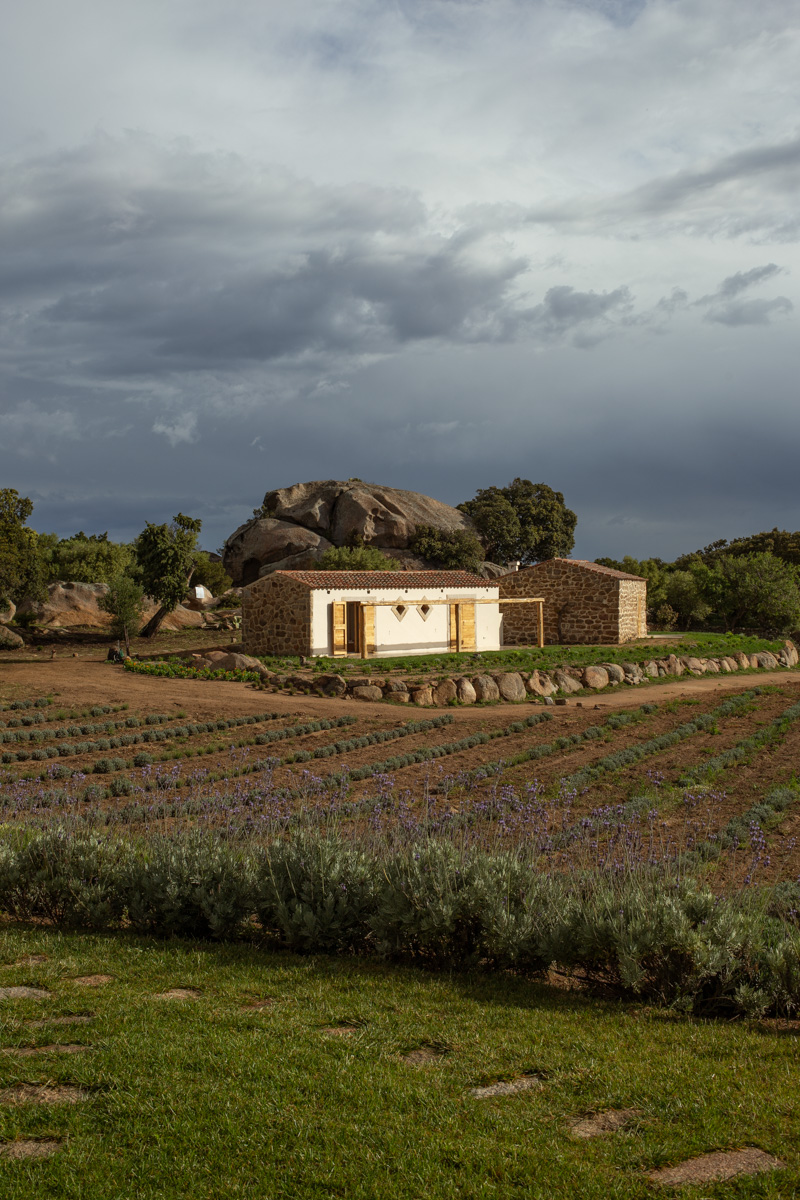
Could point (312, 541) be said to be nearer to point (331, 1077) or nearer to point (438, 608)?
point (438, 608)

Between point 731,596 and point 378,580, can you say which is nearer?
point 378,580

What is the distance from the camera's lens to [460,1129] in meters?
4.09

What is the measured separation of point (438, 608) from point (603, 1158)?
3210 cm

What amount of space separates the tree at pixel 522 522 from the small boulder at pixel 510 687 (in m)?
41.2

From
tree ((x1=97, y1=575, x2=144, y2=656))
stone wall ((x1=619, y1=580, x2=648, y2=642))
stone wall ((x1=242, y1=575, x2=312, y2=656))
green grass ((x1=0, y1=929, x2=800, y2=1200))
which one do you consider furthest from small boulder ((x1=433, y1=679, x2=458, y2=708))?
green grass ((x1=0, y1=929, x2=800, y2=1200))

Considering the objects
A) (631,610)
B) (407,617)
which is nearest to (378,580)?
(407,617)

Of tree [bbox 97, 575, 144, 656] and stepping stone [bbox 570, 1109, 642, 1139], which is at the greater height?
tree [bbox 97, 575, 144, 656]

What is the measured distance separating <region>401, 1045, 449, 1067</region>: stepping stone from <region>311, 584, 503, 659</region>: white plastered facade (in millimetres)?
27550

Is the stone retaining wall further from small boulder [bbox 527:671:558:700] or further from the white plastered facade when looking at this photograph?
the white plastered facade

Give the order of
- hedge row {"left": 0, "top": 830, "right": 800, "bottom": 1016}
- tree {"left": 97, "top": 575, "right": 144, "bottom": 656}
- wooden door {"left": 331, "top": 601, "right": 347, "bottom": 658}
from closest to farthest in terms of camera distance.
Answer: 1. hedge row {"left": 0, "top": 830, "right": 800, "bottom": 1016}
2. wooden door {"left": 331, "top": 601, "right": 347, "bottom": 658}
3. tree {"left": 97, "top": 575, "right": 144, "bottom": 656}

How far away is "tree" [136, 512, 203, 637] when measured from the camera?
123 ft

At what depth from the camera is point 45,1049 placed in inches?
193

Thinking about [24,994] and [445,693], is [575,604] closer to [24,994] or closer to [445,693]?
[445,693]

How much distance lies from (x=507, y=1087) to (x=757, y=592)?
43.8m
